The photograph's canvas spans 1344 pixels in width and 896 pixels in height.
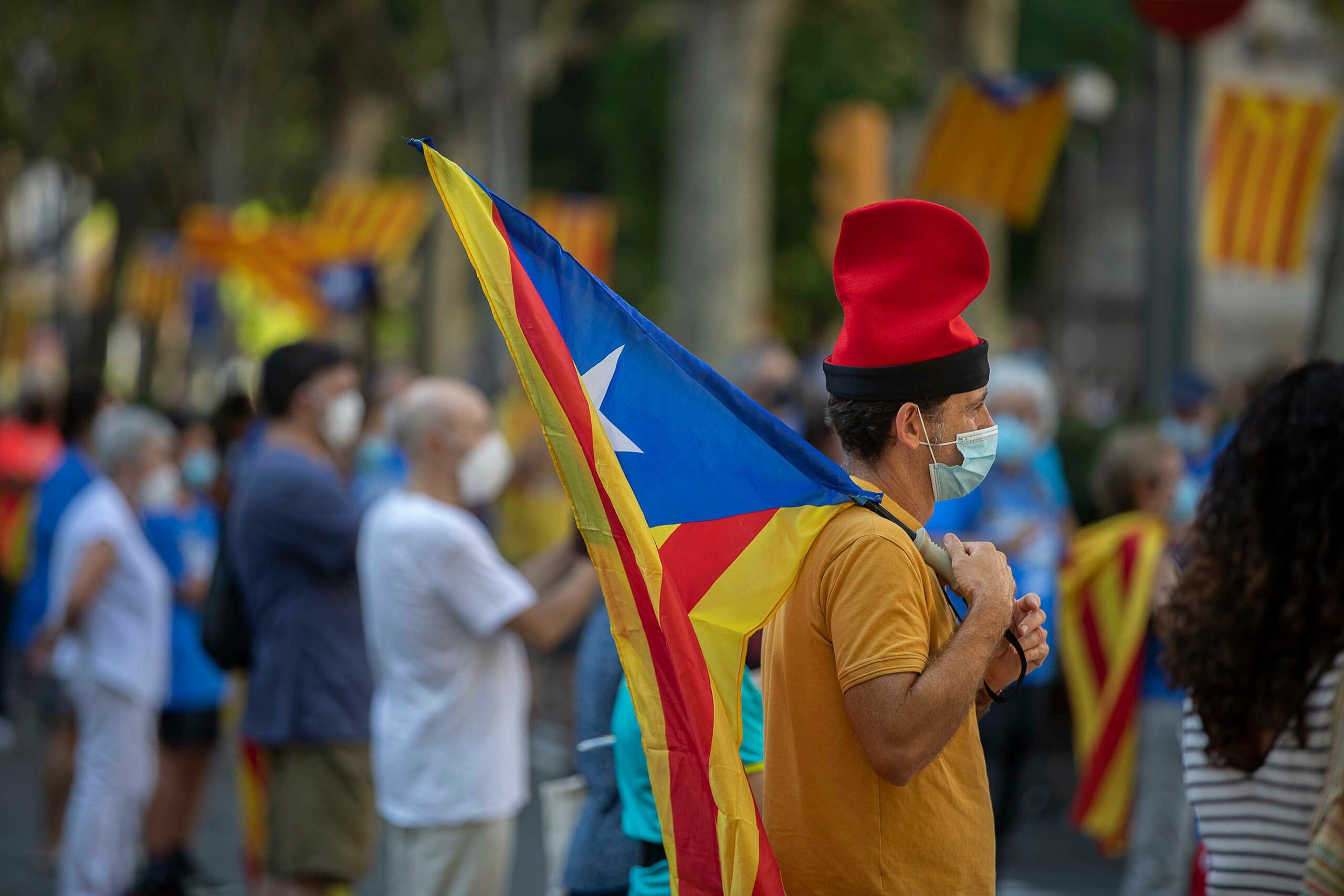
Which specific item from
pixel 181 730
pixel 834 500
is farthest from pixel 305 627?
pixel 834 500

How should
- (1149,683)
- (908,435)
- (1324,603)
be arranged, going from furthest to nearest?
(1149,683)
(1324,603)
(908,435)

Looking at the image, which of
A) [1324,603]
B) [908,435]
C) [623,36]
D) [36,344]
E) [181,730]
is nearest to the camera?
[908,435]

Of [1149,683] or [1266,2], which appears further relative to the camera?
[1266,2]

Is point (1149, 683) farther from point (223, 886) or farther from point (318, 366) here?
point (223, 886)

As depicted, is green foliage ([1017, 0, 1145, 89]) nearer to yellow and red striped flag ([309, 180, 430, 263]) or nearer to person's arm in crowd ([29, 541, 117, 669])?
yellow and red striped flag ([309, 180, 430, 263])

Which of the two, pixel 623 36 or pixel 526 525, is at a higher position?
pixel 623 36

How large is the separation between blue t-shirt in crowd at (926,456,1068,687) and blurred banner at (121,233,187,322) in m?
24.6

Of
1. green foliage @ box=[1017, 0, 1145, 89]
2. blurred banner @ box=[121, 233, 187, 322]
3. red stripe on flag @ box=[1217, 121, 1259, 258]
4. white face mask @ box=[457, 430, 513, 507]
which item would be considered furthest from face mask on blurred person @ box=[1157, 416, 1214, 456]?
green foliage @ box=[1017, 0, 1145, 89]

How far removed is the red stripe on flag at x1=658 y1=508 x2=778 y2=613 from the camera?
9.34 feet

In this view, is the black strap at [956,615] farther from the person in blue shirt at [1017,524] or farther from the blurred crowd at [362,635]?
the person in blue shirt at [1017,524]

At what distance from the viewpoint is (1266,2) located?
33.2 metres

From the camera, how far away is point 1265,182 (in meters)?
10.5

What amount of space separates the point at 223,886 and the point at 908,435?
576cm

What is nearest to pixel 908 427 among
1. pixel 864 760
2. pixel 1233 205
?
pixel 864 760
